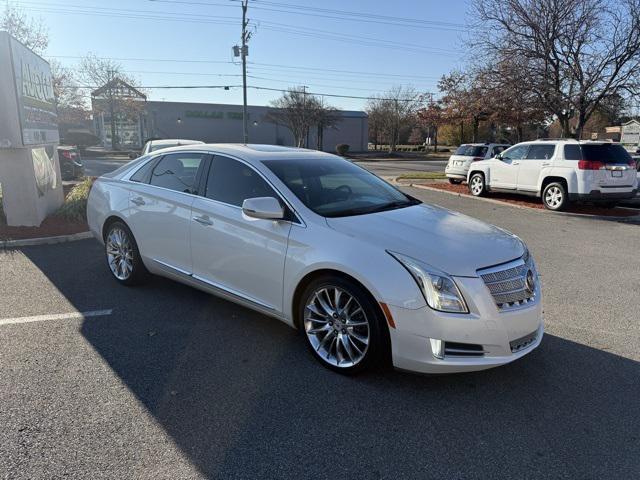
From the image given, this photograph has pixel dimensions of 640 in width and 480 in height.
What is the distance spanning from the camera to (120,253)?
546 centimetres

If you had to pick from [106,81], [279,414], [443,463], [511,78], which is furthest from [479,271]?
[106,81]

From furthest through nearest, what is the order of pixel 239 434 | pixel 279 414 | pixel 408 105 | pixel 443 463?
pixel 408 105 < pixel 279 414 < pixel 239 434 < pixel 443 463

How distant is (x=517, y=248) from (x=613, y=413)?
1249 mm

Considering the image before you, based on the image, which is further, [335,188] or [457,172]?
[457,172]

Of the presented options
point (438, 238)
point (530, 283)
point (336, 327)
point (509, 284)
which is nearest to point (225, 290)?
point (336, 327)

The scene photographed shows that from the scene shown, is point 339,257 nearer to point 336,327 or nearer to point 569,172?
point 336,327

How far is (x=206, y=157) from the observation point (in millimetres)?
4605

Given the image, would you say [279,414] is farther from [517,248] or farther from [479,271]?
[517,248]

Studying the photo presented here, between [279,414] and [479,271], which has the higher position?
[479,271]

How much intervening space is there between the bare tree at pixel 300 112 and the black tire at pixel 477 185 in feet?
104

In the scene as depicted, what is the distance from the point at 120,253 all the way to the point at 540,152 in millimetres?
10952

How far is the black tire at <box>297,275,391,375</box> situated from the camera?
3260 millimetres

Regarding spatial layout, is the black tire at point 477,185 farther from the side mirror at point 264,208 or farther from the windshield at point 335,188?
the side mirror at point 264,208

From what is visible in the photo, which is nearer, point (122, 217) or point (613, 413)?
point (613, 413)
